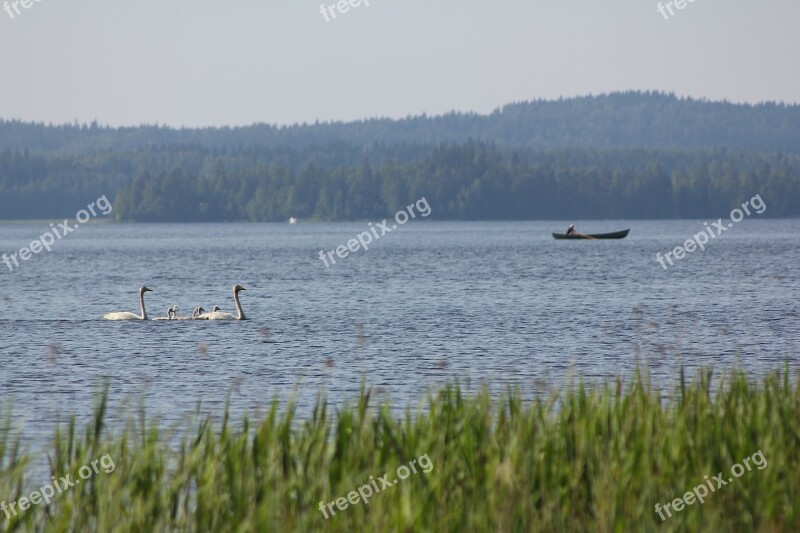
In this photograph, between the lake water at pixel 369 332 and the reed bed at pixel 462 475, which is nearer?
the reed bed at pixel 462 475

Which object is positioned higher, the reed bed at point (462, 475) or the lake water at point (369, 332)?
the reed bed at point (462, 475)

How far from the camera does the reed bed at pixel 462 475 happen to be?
1164 centimetres

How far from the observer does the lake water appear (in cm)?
2623

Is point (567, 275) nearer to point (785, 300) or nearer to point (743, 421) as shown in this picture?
point (785, 300)

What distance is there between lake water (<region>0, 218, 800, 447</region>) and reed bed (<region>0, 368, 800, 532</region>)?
185cm

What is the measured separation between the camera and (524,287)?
62.3 meters

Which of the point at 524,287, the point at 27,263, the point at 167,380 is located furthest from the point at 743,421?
the point at 27,263

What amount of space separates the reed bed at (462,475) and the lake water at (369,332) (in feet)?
6.08

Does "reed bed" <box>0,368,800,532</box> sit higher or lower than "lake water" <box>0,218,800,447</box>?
higher

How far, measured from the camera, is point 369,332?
3903 centimetres

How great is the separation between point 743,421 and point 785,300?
37436 mm

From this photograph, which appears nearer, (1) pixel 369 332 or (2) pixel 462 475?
(2) pixel 462 475

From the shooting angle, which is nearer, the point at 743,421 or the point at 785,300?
the point at 743,421

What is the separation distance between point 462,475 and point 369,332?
26.2 m
